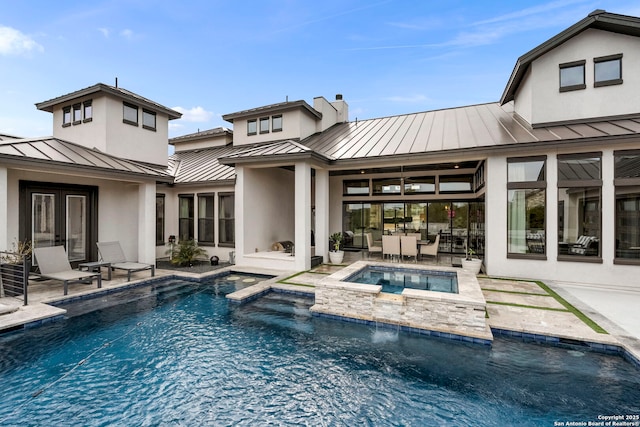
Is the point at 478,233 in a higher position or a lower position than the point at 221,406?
higher

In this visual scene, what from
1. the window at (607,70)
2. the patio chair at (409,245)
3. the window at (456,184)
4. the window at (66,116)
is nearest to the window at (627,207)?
the window at (607,70)

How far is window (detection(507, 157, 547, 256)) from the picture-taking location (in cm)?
876

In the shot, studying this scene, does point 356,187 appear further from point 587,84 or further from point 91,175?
point 91,175

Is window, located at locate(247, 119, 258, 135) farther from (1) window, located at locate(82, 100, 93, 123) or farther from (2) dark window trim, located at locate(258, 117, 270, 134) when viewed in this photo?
(1) window, located at locate(82, 100, 93, 123)

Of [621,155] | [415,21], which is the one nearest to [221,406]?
[621,155]

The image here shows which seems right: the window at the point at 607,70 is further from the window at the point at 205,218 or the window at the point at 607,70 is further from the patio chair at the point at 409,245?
the window at the point at 205,218

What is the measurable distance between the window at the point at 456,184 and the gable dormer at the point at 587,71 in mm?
3680

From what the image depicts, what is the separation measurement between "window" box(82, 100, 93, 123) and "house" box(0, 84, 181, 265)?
52mm

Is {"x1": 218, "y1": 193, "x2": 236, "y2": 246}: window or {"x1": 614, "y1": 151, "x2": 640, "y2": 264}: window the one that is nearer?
{"x1": 614, "y1": 151, "x2": 640, "y2": 264}: window

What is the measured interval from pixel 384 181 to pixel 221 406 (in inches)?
486

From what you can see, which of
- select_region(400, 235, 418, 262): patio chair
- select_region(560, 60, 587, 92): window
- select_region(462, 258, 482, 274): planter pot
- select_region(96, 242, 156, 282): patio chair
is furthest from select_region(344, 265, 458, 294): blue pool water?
select_region(560, 60, 587, 92): window

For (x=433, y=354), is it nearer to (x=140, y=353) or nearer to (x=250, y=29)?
(x=140, y=353)

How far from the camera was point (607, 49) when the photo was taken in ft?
29.3

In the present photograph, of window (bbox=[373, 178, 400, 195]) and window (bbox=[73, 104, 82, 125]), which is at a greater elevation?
window (bbox=[73, 104, 82, 125])
